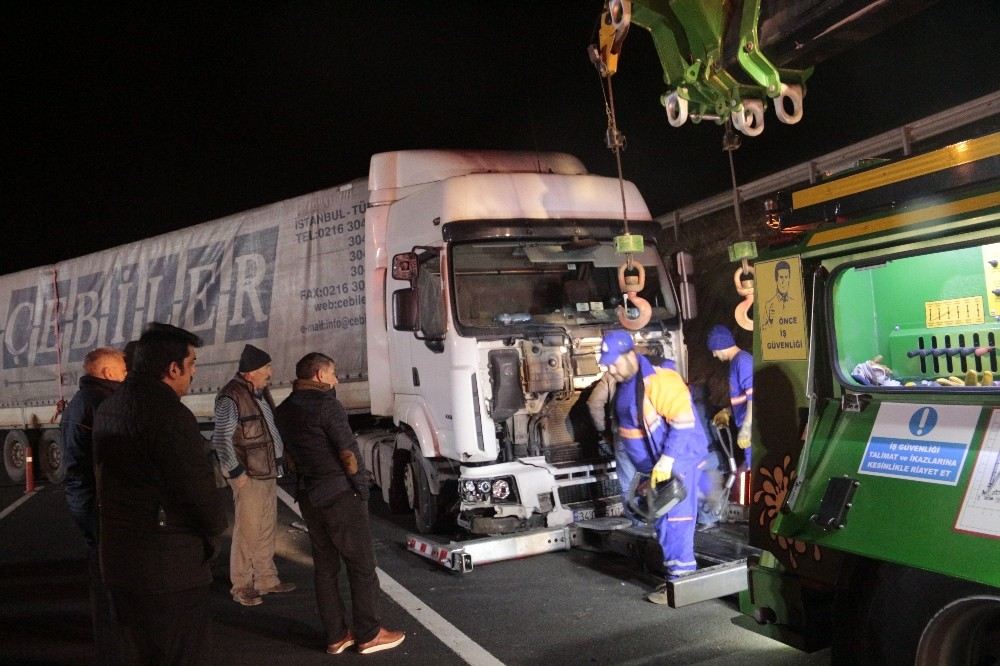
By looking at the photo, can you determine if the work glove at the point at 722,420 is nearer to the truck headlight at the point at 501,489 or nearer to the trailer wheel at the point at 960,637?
the truck headlight at the point at 501,489

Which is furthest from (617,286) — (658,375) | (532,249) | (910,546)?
(910,546)

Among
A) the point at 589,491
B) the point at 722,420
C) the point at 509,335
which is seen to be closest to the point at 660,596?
the point at 589,491

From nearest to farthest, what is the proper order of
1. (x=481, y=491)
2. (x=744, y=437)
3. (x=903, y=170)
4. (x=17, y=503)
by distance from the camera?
(x=903, y=170), (x=744, y=437), (x=481, y=491), (x=17, y=503)

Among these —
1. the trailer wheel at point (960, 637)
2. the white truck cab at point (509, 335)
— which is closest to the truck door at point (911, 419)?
the trailer wheel at point (960, 637)

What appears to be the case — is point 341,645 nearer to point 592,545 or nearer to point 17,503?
point 592,545

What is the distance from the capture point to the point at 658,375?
554cm

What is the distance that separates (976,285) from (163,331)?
3576 mm

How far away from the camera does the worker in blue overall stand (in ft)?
17.7

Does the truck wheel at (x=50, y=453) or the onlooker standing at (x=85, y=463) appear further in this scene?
the truck wheel at (x=50, y=453)

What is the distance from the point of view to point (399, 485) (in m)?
8.16

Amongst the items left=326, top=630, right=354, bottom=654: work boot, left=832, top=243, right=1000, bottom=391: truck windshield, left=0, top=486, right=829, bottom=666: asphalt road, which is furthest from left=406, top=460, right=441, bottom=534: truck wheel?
left=832, top=243, right=1000, bottom=391: truck windshield

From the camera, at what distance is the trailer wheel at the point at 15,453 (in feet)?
47.2

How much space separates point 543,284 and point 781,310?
362cm

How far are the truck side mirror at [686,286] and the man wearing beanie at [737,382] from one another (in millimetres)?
314
